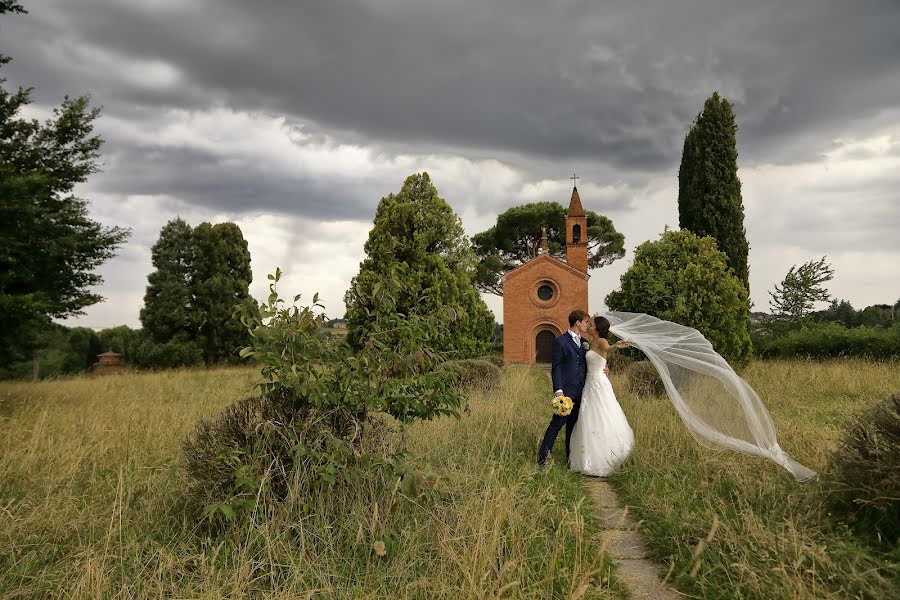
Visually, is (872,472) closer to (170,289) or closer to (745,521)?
(745,521)

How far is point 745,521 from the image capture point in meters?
4.18

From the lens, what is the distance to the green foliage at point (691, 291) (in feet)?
45.5

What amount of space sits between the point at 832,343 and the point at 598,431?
1716 centimetres

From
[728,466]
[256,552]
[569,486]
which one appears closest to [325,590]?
[256,552]

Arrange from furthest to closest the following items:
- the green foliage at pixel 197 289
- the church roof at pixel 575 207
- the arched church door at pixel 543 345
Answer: the church roof at pixel 575 207 < the green foliage at pixel 197 289 < the arched church door at pixel 543 345

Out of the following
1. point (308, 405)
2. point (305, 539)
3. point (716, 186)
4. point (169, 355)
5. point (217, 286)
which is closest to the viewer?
point (305, 539)

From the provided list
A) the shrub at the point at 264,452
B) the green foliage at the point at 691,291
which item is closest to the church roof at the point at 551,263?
the green foliage at the point at 691,291

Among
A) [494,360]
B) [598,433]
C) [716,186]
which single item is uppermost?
[716,186]

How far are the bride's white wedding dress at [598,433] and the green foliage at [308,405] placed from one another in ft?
9.71

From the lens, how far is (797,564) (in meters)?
3.34

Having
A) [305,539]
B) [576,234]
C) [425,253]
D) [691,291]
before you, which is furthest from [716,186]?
[305,539]

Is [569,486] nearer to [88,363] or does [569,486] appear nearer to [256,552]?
[256,552]

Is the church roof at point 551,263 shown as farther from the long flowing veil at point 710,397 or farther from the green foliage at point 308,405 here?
the green foliage at point 308,405

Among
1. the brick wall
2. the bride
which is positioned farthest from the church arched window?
the bride
